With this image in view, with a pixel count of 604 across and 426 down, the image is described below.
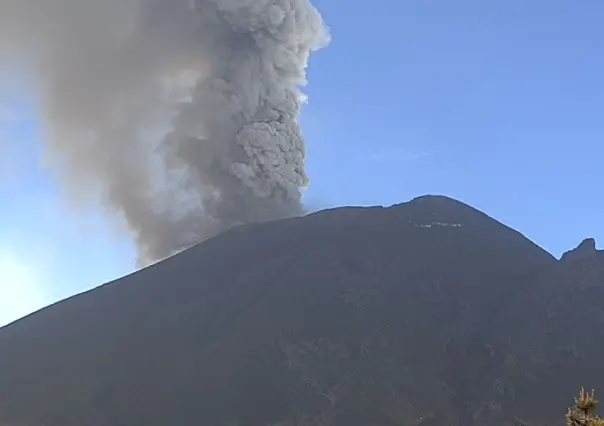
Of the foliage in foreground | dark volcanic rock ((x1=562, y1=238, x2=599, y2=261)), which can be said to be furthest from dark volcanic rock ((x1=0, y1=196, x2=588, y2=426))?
the foliage in foreground

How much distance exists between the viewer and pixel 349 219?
92625 mm

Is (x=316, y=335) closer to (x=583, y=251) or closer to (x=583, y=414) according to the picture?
(x=583, y=251)

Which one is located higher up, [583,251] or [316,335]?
[583,251]

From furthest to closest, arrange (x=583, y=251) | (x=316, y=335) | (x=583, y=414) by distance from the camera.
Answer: (x=583, y=251) → (x=316, y=335) → (x=583, y=414)

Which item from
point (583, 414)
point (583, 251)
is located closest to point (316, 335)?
point (583, 251)

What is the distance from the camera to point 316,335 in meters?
70.1

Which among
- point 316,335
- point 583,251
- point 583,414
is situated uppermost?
point 583,251

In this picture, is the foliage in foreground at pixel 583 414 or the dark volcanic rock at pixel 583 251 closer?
the foliage in foreground at pixel 583 414

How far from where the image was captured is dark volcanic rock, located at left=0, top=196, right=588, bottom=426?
5988cm

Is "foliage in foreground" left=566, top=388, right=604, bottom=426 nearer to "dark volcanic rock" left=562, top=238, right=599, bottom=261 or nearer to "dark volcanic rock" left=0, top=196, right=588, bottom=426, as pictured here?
"dark volcanic rock" left=0, top=196, right=588, bottom=426

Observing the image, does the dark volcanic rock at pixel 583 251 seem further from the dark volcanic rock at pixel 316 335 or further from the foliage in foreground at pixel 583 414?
the foliage in foreground at pixel 583 414

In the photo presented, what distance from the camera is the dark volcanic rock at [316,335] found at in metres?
59.9

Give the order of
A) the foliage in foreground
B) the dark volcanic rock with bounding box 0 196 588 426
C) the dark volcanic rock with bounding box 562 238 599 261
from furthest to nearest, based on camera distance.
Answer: the dark volcanic rock with bounding box 562 238 599 261 < the dark volcanic rock with bounding box 0 196 588 426 < the foliage in foreground

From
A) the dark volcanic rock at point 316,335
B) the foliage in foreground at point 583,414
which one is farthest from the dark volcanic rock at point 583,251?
the foliage in foreground at point 583,414
